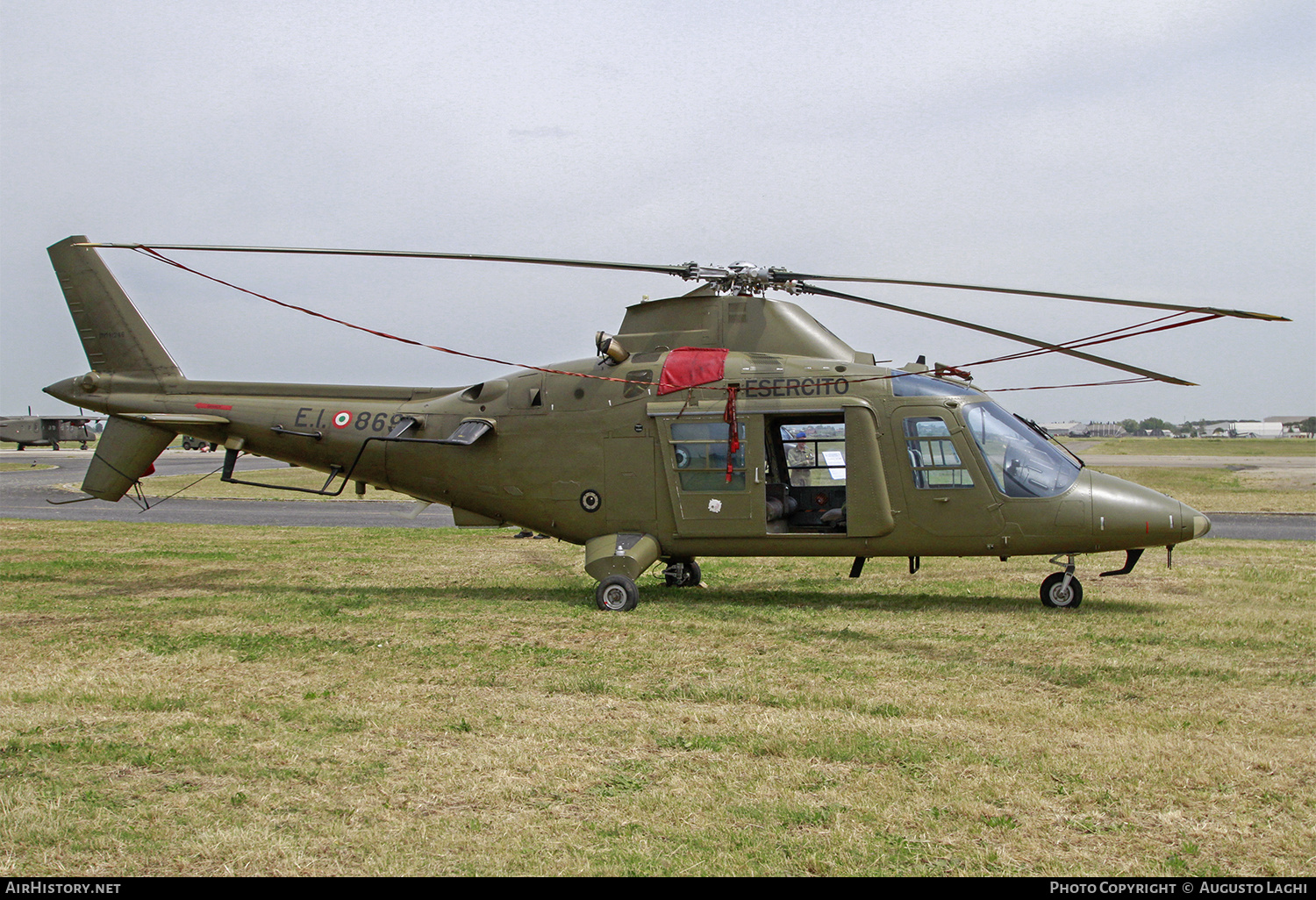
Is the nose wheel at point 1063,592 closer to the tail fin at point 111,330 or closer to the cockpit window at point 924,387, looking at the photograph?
the cockpit window at point 924,387

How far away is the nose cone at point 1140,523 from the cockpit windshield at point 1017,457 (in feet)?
1.59

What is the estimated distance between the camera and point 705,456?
11758mm

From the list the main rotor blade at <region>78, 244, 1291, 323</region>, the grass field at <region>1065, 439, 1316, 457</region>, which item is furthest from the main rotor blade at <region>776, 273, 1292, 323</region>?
the grass field at <region>1065, 439, 1316, 457</region>

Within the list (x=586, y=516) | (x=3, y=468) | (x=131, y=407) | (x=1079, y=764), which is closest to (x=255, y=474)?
(x=3, y=468)

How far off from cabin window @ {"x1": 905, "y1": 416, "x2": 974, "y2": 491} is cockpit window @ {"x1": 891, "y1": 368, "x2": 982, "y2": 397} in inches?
11.8

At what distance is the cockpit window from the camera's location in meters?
11.3

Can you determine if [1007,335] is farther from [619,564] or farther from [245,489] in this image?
[245,489]

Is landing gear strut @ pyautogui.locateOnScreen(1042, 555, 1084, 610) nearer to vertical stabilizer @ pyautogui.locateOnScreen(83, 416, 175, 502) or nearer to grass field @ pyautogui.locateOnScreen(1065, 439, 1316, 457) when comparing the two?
vertical stabilizer @ pyautogui.locateOnScreen(83, 416, 175, 502)

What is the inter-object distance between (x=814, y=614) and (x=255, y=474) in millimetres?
41562

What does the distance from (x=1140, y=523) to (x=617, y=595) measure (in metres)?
5.74

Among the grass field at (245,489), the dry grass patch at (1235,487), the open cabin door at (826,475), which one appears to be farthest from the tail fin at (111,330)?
the dry grass patch at (1235,487)

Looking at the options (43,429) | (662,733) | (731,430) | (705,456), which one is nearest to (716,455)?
(705,456)

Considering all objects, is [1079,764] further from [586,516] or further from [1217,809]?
[586,516]

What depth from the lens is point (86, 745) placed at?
20.0 feet
